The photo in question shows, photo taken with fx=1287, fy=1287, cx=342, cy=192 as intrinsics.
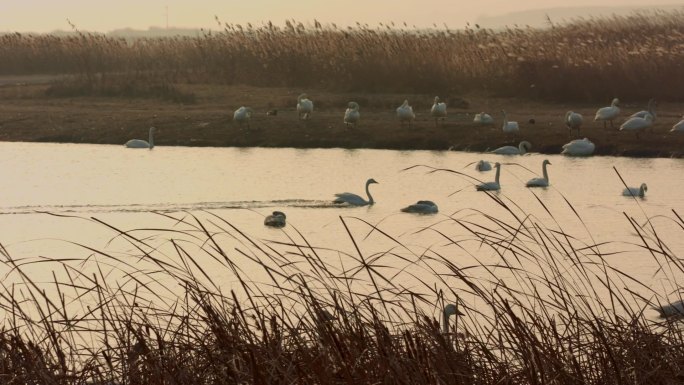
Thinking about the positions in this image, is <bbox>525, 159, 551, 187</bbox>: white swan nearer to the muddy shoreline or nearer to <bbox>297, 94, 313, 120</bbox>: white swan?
the muddy shoreline

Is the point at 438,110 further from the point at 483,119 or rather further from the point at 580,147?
the point at 580,147

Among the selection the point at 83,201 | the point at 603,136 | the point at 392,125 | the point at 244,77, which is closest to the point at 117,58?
the point at 244,77

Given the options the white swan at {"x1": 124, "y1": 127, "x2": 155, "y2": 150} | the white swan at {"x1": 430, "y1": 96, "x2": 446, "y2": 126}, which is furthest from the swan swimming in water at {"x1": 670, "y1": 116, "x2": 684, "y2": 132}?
the white swan at {"x1": 124, "y1": 127, "x2": 155, "y2": 150}

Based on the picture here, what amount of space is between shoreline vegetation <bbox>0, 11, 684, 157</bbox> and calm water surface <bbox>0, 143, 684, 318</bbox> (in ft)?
2.65

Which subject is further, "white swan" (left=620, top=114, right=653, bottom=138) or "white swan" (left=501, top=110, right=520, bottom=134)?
"white swan" (left=501, top=110, right=520, bottom=134)

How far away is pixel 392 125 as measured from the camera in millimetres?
22125

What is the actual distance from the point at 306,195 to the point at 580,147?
506 centimetres

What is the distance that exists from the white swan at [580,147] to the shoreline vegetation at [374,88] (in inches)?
30.6

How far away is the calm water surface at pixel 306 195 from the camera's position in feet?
38.8

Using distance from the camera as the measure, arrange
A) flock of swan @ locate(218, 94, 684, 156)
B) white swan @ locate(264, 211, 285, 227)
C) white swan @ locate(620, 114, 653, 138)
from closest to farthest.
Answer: white swan @ locate(264, 211, 285, 227)
flock of swan @ locate(218, 94, 684, 156)
white swan @ locate(620, 114, 653, 138)

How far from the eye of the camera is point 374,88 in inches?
1024

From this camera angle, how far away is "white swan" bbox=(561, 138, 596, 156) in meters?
18.9

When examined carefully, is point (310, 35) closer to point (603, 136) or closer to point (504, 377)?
point (603, 136)

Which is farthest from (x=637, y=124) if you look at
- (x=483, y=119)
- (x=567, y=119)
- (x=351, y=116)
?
(x=351, y=116)
